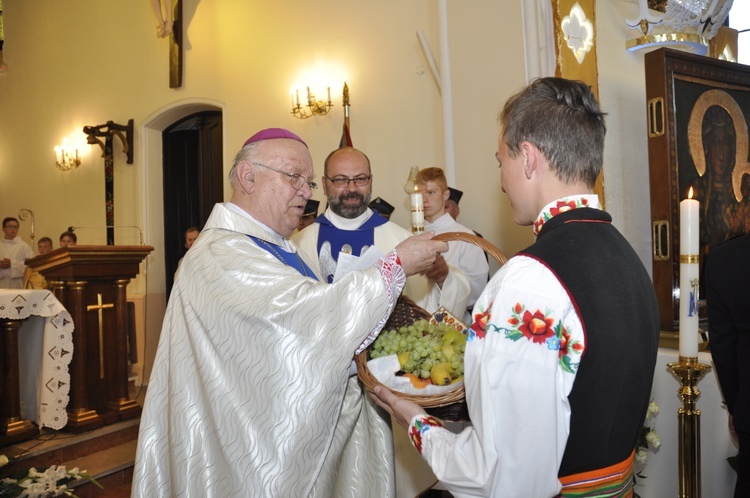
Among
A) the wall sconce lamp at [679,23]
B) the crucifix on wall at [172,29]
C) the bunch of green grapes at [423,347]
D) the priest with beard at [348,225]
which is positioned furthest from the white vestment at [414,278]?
the crucifix on wall at [172,29]

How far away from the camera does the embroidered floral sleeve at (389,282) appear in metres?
2.00

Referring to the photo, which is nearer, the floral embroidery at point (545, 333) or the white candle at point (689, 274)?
the floral embroidery at point (545, 333)

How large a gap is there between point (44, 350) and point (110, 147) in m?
5.03

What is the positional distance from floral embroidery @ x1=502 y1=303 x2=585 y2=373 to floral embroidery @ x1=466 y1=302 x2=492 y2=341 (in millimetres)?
53

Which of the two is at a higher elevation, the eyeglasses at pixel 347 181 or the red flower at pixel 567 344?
the eyeglasses at pixel 347 181

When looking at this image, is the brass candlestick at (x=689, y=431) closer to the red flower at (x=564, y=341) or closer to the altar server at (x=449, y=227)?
the red flower at (x=564, y=341)

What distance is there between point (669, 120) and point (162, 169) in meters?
7.37

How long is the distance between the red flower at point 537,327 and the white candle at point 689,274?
1.39m

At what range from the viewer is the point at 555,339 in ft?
4.18

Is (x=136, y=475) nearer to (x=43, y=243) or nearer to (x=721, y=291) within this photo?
(x=721, y=291)

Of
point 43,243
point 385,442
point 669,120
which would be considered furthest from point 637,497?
point 43,243

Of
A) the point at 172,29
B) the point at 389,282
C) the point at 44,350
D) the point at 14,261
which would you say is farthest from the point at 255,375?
the point at 14,261

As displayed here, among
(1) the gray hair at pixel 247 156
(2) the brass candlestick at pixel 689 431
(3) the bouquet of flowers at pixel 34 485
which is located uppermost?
(1) the gray hair at pixel 247 156

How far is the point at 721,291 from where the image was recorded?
2482 millimetres
